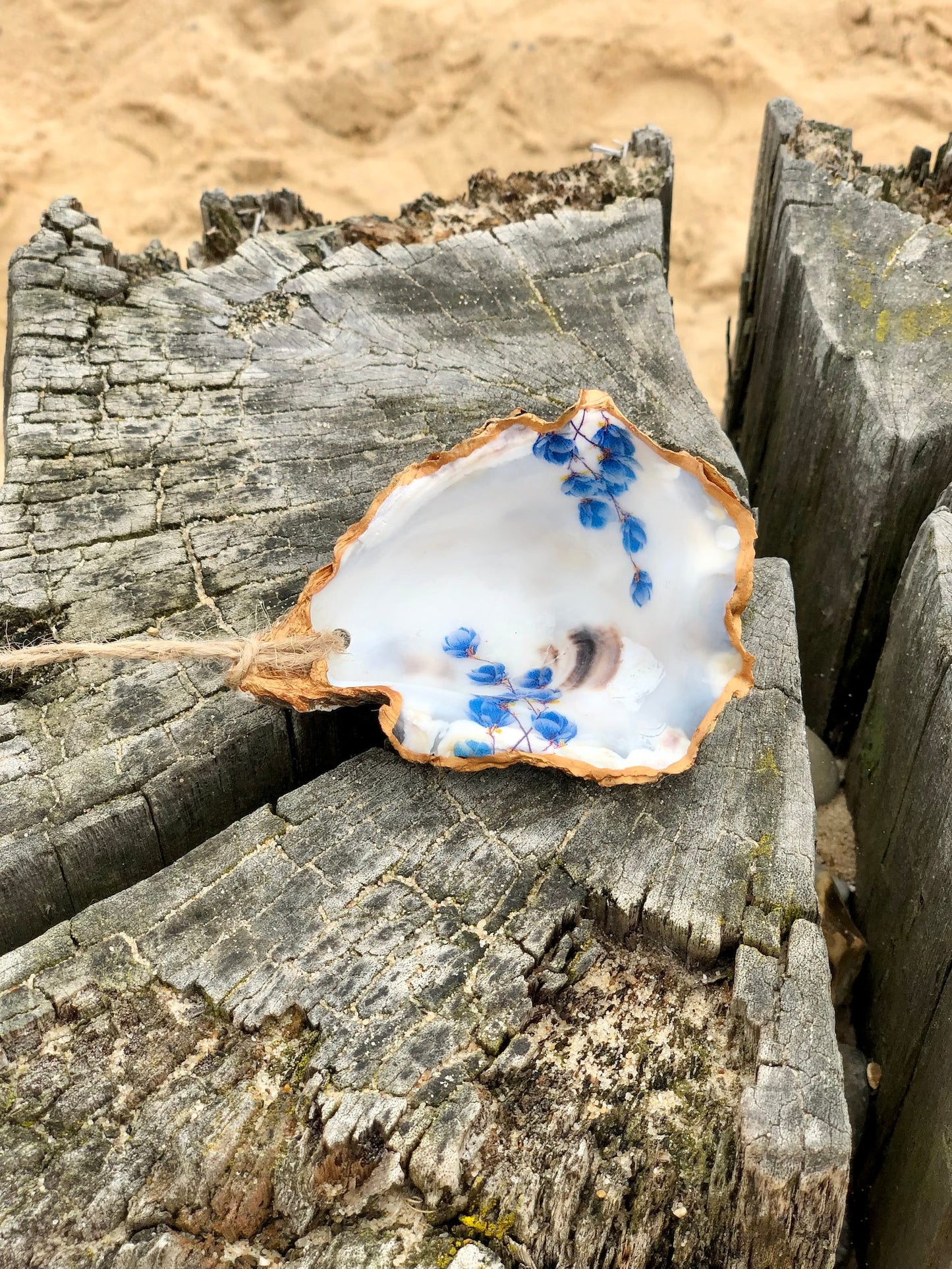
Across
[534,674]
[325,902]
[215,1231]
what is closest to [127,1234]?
[215,1231]

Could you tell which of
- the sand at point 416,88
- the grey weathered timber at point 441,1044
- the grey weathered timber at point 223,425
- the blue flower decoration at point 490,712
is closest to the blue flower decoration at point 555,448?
the grey weathered timber at point 223,425

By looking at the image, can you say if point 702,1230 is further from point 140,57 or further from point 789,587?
point 140,57

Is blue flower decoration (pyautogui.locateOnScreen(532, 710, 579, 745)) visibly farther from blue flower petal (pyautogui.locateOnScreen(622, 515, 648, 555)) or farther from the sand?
the sand

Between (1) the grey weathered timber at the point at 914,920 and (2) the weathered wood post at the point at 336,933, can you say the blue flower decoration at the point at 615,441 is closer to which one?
(2) the weathered wood post at the point at 336,933

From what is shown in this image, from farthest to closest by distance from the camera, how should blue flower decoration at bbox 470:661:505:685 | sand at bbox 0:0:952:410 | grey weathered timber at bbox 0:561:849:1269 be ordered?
sand at bbox 0:0:952:410 → blue flower decoration at bbox 470:661:505:685 → grey weathered timber at bbox 0:561:849:1269

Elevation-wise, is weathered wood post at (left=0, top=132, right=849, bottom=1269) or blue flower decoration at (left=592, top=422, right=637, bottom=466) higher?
blue flower decoration at (left=592, top=422, right=637, bottom=466)

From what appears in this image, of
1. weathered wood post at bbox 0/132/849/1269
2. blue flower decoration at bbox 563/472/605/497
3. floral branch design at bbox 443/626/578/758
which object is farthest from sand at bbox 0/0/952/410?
floral branch design at bbox 443/626/578/758

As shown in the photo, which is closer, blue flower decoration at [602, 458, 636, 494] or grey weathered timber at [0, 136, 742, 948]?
grey weathered timber at [0, 136, 742, 948]

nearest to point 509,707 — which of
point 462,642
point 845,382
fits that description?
point 462,642
